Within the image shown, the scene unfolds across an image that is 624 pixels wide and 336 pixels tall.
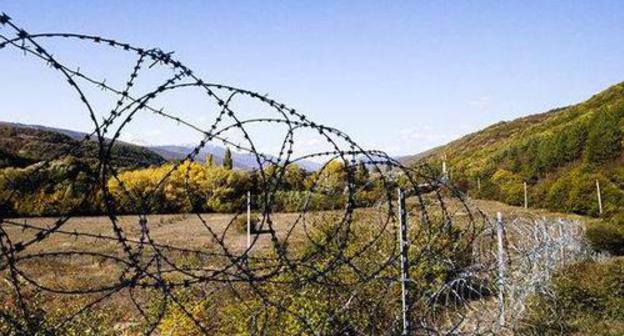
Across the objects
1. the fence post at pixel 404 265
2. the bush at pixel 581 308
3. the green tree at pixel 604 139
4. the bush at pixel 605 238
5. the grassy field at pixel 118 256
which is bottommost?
the grassy field at pixel 118 256

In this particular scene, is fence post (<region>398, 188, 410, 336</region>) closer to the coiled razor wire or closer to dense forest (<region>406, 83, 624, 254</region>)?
the coiled razor wire

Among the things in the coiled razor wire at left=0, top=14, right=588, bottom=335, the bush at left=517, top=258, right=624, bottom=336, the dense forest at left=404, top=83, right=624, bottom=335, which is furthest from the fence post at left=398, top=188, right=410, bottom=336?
the dense forest at left=404, top=83, right=624, bottom=335

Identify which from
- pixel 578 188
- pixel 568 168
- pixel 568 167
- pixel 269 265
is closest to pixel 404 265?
pixel 269 265

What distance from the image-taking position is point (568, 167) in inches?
1282

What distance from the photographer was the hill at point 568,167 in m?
27.0

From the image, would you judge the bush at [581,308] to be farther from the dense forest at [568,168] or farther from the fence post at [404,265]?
the dense forest at [568,168]

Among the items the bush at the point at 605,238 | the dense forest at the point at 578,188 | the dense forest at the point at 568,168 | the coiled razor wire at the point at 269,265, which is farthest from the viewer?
the dense forest at the point at 568,168

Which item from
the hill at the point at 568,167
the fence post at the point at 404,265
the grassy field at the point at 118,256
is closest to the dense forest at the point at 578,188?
the hill at the point at 568,167

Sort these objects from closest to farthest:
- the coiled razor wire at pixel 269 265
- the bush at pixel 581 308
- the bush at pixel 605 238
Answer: the coiled razor wire at pixel 269 265, the bush at pixel 581 308, the bush at pixel 605 238

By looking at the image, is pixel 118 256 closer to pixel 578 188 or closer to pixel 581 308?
pixel 581 308

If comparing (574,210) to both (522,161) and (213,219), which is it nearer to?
(522,161)

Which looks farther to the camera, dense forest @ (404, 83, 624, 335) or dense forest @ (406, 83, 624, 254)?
dense forest @ (406, 83, 624, 254)

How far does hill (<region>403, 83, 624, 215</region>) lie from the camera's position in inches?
1063

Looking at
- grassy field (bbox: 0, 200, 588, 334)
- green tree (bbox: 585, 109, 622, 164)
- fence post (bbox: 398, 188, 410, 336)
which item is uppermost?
green tree (bbox: 585, 109, 622, 164)
